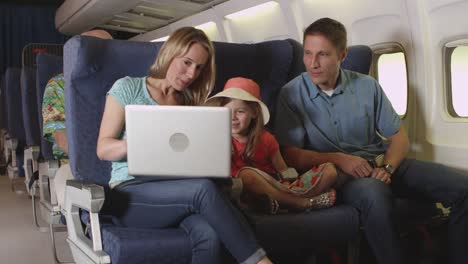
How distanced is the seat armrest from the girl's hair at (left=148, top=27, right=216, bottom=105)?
25.3 inches

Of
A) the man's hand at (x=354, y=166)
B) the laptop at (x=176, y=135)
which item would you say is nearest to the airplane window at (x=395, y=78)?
the man's hand at (x=354, y=166)

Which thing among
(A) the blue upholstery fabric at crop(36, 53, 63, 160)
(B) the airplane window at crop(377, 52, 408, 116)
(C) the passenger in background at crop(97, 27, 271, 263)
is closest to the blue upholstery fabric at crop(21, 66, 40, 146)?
(A) the blue upholstery fabric at crop(36, 53, 63, 160)

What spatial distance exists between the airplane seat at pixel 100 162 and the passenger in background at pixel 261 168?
11 cm

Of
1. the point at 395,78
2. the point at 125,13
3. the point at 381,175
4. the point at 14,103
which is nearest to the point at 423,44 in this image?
the point at 395,78

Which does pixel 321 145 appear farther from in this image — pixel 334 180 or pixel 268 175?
pixel 268 175

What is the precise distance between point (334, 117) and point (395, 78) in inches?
50.6

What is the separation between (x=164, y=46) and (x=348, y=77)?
1057 mm

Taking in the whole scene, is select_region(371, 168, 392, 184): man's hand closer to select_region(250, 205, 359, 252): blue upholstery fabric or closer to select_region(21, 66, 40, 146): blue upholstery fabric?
select_region(250, 205, 359, 252): blue upholstery fabric

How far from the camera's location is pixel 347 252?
3.05 m

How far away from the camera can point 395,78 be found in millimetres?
4211

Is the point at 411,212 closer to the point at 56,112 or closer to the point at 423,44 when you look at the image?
the point at 423,44

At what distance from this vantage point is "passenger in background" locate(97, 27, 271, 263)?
7.44 feet

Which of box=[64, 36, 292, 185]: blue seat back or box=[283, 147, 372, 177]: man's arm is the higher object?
box=[64, 36, 292, 185]: blue seat back

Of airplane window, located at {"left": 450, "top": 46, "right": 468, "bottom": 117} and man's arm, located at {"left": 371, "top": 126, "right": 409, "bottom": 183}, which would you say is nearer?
man's arm, located at {"left": 371, "top": 126, "right": 409, "bottom": 183}
